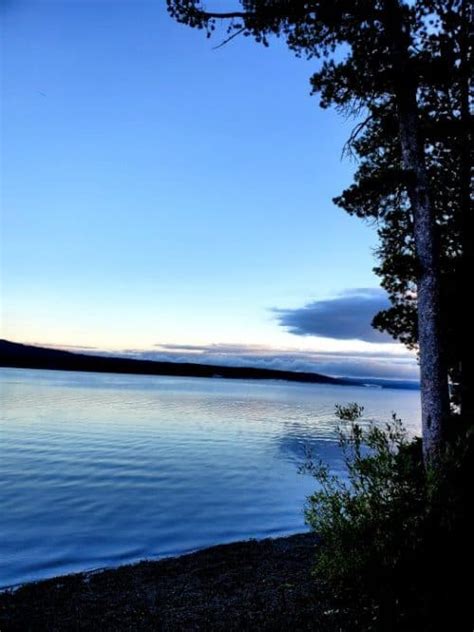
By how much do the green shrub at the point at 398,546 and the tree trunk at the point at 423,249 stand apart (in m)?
2.51

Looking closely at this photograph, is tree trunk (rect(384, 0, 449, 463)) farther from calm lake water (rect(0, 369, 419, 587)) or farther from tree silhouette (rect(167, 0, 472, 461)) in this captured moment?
calm lake water (rect(0, 369, 419, 587))

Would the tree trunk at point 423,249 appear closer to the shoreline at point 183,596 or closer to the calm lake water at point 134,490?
the shoreline at point 183,596

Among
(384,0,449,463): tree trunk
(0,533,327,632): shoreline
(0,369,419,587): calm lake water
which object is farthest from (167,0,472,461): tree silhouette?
(0,369,419,587): calm lake water

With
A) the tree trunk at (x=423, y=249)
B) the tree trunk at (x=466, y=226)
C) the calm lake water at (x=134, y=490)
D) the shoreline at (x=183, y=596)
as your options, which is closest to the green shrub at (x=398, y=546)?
the shoreline at (x=183, y=596)

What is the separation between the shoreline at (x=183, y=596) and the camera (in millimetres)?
6895

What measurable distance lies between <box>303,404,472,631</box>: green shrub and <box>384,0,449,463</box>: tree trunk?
2.51 m

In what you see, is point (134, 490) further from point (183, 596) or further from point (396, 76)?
point (396, 76)

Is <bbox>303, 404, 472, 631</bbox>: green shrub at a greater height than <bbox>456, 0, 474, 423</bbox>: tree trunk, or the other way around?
<bbox>456, 0, 474, 423</bbox>: tree trunk

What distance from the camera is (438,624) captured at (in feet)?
17.5

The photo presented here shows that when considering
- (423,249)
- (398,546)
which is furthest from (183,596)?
(423,249)

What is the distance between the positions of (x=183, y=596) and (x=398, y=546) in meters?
4.13

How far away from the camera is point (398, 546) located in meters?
6.00

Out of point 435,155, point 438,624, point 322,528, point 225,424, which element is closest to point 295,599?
point 322,528

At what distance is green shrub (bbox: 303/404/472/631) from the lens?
557 cm
